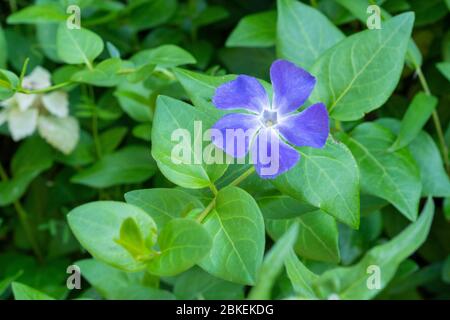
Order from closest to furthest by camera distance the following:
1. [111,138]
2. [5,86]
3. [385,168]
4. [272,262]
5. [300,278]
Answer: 1. [272,262]
2. [300,278]
3. [5,86]
4. [385,168]
5. [111,138]

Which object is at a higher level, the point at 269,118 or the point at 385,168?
the point at 269,118

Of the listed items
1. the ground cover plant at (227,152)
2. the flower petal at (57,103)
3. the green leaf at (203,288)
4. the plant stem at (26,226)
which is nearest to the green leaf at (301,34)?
the ground cover plant at (227,152)

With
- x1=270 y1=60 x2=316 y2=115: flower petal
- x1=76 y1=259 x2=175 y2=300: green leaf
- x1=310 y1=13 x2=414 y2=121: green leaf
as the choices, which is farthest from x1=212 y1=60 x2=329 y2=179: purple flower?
x1=76 y1=259 x2=175 y2=300: green leaf

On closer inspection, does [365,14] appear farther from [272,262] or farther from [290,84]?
[272,262]

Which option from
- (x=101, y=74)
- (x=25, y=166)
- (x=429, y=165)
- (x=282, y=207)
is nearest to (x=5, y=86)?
(x=101, y=74)

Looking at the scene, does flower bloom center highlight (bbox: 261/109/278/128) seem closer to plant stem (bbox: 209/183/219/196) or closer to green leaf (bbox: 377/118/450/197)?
plant stem (bbox: 209/183/219/196)

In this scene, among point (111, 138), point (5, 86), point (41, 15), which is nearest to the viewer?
point (5, 86)
